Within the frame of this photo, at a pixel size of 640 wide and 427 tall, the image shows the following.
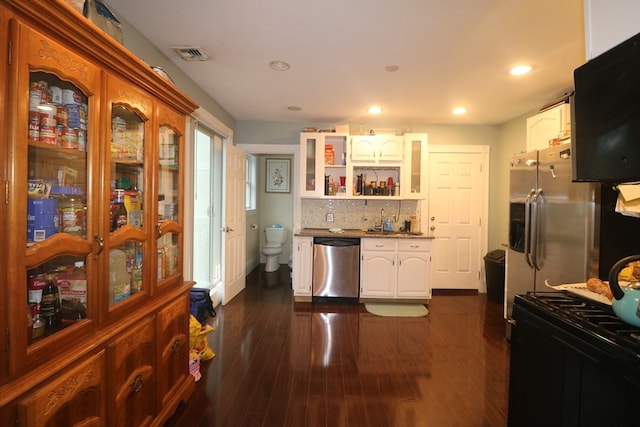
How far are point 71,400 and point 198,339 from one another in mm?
1336

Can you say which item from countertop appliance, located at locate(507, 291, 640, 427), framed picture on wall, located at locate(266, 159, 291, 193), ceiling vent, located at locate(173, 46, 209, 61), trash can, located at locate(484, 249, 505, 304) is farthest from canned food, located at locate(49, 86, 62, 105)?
framed picture on wall, located at locate(266, 159, 291, 193)

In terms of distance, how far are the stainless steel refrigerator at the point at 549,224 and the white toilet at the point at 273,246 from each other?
3.80 m

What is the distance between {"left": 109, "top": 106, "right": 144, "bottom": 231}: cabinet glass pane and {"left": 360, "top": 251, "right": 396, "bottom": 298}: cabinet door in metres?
→ 2.88

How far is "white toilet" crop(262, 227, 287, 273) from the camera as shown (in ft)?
19.0

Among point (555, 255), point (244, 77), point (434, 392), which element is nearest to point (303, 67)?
point (244, 77)

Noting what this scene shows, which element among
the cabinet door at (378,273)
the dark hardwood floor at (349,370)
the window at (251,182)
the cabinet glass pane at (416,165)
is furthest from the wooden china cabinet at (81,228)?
the window at (251,182)

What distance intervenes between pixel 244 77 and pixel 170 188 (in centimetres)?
151

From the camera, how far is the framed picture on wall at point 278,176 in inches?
251

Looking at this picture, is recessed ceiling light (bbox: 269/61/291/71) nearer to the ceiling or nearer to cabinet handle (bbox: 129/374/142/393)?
the ceiling

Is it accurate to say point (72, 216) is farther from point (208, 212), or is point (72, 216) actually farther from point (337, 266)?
point (337, 266)

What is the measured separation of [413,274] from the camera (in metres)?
4.00

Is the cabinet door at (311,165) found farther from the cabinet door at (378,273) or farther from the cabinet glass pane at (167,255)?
the cabinet glass pane at (167,255)

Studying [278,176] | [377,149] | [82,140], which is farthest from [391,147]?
[82,140]

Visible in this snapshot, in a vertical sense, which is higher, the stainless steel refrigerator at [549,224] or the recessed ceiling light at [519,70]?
the recessed ceiling light at [519,70]
